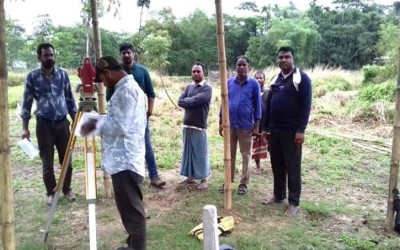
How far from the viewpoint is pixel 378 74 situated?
14.5 m

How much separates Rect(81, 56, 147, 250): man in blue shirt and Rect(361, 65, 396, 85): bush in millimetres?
12624

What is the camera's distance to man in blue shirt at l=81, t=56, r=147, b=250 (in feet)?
9.33

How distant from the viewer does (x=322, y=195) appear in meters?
5.24

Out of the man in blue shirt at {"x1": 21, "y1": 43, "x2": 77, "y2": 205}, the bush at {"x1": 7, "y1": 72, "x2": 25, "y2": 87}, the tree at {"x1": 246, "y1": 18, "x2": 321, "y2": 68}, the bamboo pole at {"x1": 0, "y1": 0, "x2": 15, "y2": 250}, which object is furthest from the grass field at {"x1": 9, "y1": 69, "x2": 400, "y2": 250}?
the tree at {"x1": 246, "y1": 18, "x2": 321, "y2": 68}

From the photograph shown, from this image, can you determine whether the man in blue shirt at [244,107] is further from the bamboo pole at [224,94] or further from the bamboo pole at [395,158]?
the bamboo pole at [395,158]

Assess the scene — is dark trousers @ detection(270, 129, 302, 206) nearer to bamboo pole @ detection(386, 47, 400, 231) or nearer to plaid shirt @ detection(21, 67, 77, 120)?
bamboo pole @ detection(386, 47, 400, 231)

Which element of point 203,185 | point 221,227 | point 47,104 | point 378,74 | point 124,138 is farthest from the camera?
point 378,74

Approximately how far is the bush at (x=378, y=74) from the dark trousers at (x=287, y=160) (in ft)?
34.8

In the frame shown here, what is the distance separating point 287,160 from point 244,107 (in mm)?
857

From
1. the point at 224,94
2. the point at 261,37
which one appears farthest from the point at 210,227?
the point at 261,37

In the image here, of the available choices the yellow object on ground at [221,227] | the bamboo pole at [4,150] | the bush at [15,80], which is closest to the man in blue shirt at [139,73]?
the yellow object on ground at [221,227]

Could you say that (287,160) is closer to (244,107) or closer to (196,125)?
(244,107)

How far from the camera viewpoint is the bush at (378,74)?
13883 millimetres

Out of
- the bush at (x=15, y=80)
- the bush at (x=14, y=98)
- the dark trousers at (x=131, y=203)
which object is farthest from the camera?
the bush at (x=15, y=80)
